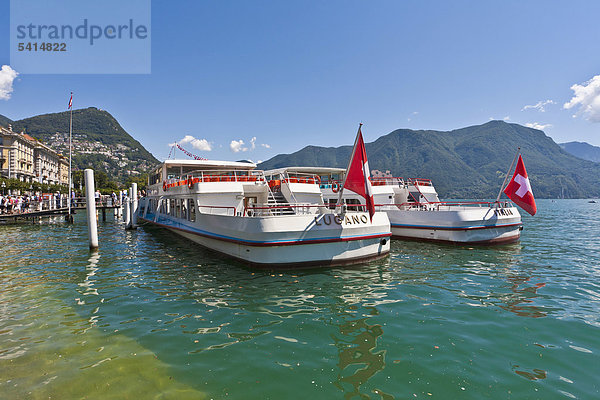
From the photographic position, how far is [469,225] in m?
17.3

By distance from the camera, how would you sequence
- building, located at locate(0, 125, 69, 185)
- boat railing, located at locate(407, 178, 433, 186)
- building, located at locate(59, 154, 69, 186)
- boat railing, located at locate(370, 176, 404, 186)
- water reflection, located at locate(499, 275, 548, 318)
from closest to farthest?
1. water reflection, located at locate(499, 275, 548, 318)
2. boat railing, located at locate(370, 176, 404, 186)
3. boat railing, located at locate(407, 178, 433, 186)
4. building, located at locate(0, 125, 69, 185)
5. building, located at locate(59, 154, 69, 186)

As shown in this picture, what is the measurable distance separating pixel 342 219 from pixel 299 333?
20.0 ft

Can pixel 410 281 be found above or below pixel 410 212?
below

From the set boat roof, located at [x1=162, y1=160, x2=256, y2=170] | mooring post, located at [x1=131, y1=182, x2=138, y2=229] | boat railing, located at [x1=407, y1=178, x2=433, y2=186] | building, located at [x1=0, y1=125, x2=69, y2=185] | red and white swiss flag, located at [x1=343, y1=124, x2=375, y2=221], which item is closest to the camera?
red and white swiss flag, located at [x1=343, y1=124, x2=375, y2=221]

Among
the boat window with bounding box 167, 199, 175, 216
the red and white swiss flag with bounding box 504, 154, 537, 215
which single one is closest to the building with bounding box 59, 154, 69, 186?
the boat window with bounding box 167, 199, 175, 216

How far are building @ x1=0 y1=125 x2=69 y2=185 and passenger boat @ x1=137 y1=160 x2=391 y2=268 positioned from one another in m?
87.2

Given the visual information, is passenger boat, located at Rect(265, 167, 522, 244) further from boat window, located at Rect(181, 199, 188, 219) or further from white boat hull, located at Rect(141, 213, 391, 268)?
boat window, located at Rect(181, 199, 188, 219)

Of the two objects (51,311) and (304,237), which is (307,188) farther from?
(51,311)

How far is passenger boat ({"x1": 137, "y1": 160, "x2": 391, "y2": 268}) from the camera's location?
36.4 feet

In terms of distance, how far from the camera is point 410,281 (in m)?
10.2

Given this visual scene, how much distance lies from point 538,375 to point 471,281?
19.3 feet

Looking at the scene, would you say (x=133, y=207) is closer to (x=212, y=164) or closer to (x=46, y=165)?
(x=212, y=164)

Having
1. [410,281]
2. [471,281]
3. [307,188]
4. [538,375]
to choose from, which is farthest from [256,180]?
[538,375]

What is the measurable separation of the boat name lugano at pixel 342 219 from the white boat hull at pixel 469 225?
7.88 metres
